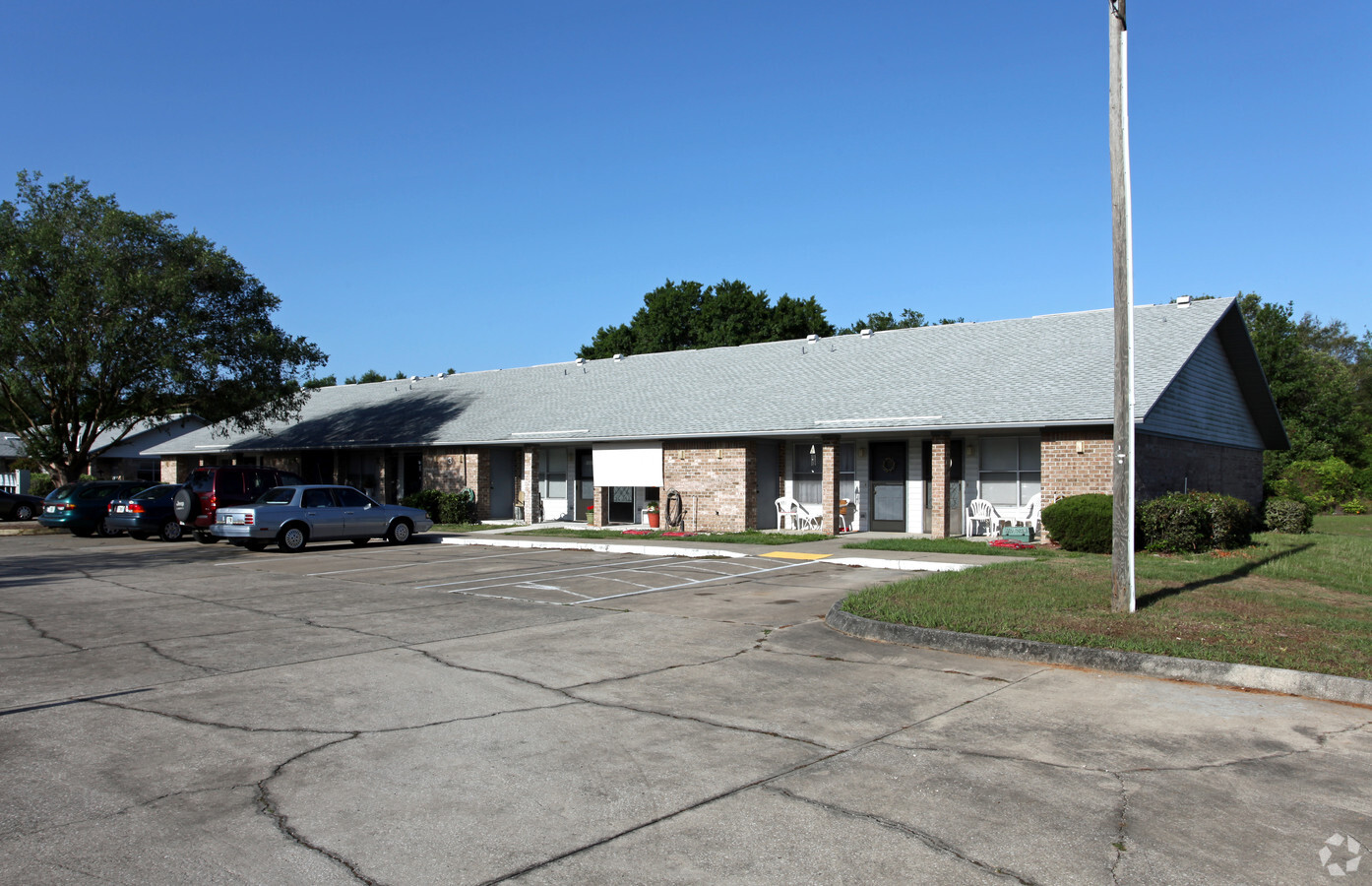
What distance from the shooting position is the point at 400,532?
23.3 m

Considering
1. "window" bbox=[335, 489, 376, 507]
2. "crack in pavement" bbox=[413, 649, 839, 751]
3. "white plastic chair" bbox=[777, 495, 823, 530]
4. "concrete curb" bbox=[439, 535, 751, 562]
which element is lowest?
"crack in pavement" bbox=[413, 649, 839, 751]

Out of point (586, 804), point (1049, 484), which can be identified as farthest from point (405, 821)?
point (1049, 484)

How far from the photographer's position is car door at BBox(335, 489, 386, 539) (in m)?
22.2

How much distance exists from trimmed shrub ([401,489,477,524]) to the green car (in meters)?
7.64

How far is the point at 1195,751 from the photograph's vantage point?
6.02m

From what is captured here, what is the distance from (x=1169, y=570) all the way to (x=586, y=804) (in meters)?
12.1

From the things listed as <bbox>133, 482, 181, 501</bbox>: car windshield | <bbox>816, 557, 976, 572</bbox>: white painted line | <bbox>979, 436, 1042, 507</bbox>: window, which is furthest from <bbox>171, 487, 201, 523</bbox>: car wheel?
<bbox>979, 436, 1042, 507</bbox>: window

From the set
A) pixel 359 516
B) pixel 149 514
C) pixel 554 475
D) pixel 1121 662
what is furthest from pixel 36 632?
pixel 554 475

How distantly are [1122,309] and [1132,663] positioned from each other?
4.06 meters

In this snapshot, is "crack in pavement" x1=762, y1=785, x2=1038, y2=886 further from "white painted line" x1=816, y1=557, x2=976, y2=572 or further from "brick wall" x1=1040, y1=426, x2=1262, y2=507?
"brick wall" x1=1040, y1=426, x2=1262, y2=507

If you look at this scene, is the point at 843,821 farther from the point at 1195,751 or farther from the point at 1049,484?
the point at 1049,484

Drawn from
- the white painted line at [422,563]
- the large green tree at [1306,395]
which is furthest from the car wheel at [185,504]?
the large green tree at [1306,395]

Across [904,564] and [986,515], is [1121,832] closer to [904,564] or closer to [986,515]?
[904,564]

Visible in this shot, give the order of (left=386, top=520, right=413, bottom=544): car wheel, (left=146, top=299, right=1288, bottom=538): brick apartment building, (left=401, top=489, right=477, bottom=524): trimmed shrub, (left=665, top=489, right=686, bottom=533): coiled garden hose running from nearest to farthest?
(left=146, top=299, right=1288, bottom=538): brick apartment building < (left=386, top=520, right=413, bottom=544): car wheel < (left=665, top=489, right=686, bottom=533): coiled garden hose < (left=401, top=489, right=477, bottom=524): trimmed shrub
